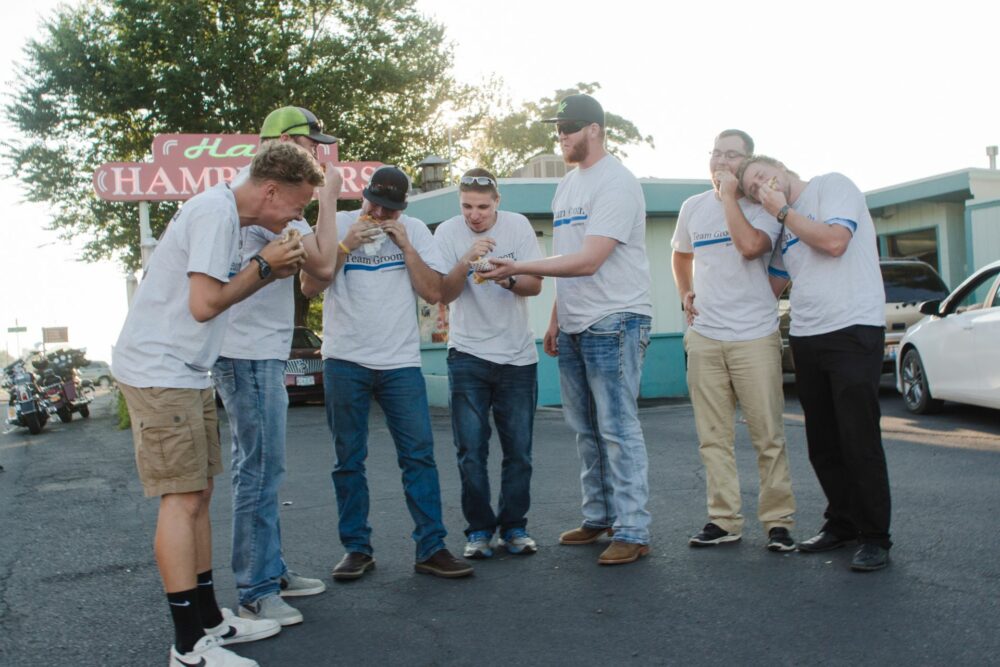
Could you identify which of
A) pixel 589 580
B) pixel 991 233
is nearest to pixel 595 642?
pixel 589 580

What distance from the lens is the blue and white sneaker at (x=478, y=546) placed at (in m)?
4.94

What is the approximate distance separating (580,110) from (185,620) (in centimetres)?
292

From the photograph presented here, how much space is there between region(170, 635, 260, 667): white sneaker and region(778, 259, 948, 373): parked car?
35.6ft

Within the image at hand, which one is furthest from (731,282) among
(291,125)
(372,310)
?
(291,125)

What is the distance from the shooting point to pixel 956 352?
9617 mm

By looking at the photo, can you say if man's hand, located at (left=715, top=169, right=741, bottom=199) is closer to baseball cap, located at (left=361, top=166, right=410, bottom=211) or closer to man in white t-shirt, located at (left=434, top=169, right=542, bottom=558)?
man in white t-shirt, located at (left=434, top=169, right=542, bottom=558)

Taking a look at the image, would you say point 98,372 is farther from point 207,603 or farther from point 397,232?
point 207,603

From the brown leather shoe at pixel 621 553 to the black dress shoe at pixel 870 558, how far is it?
3.15 feet

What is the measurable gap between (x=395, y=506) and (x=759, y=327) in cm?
282

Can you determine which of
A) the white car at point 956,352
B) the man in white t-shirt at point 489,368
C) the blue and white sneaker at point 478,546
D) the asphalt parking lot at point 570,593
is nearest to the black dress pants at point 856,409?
the asphalt parking lot at point 570,593

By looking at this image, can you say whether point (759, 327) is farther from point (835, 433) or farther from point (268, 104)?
point (268, 104)

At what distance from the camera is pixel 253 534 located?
158 inches

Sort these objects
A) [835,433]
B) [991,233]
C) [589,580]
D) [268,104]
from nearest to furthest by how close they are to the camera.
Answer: [589,580] < [835,433] < [991,233] < [268,104]

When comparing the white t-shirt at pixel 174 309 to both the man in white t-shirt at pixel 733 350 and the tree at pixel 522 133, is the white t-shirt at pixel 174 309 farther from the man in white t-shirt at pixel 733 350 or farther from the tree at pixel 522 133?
the tree at pixel 522 133
